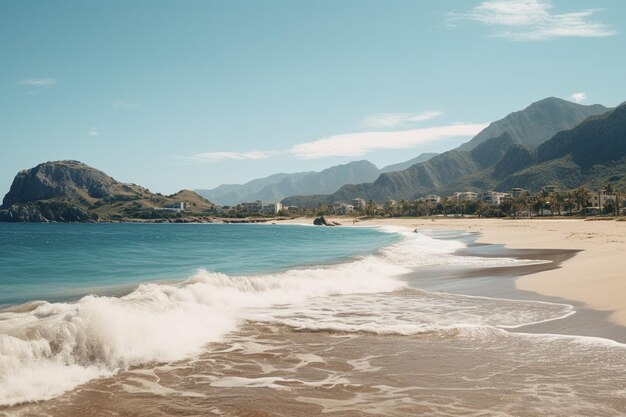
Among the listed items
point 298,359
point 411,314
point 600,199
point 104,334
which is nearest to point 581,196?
point 600,199

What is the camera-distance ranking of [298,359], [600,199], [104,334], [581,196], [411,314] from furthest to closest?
[600,199] < [581,196] < [411,314] < [104,334] < [298,359]

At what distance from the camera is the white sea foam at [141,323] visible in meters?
9.25

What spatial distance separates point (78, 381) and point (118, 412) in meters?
2.10

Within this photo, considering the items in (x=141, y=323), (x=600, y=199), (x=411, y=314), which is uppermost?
(x=600, y=199)

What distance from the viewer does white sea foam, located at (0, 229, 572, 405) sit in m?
9.25

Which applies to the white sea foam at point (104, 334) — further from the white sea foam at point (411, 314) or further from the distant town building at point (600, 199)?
the distant town building at point (600, 199)

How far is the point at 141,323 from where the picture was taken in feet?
39.2

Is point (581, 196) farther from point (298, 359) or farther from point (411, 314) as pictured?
point (298, 359)

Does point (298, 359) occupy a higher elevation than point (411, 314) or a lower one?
higher

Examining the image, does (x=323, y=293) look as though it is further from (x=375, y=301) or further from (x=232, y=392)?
(x=232, y=392)

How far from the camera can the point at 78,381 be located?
9.07 meters

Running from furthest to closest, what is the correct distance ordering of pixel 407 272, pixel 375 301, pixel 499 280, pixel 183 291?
pixel 407 272
pixel 499 280
pixel 375 301
pixel 183 291

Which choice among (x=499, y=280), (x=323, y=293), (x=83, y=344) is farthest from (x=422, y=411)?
(x=499, y=280)

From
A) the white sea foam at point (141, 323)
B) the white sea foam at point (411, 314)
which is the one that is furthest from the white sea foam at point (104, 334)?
the white sea foam at point (411, 314)
